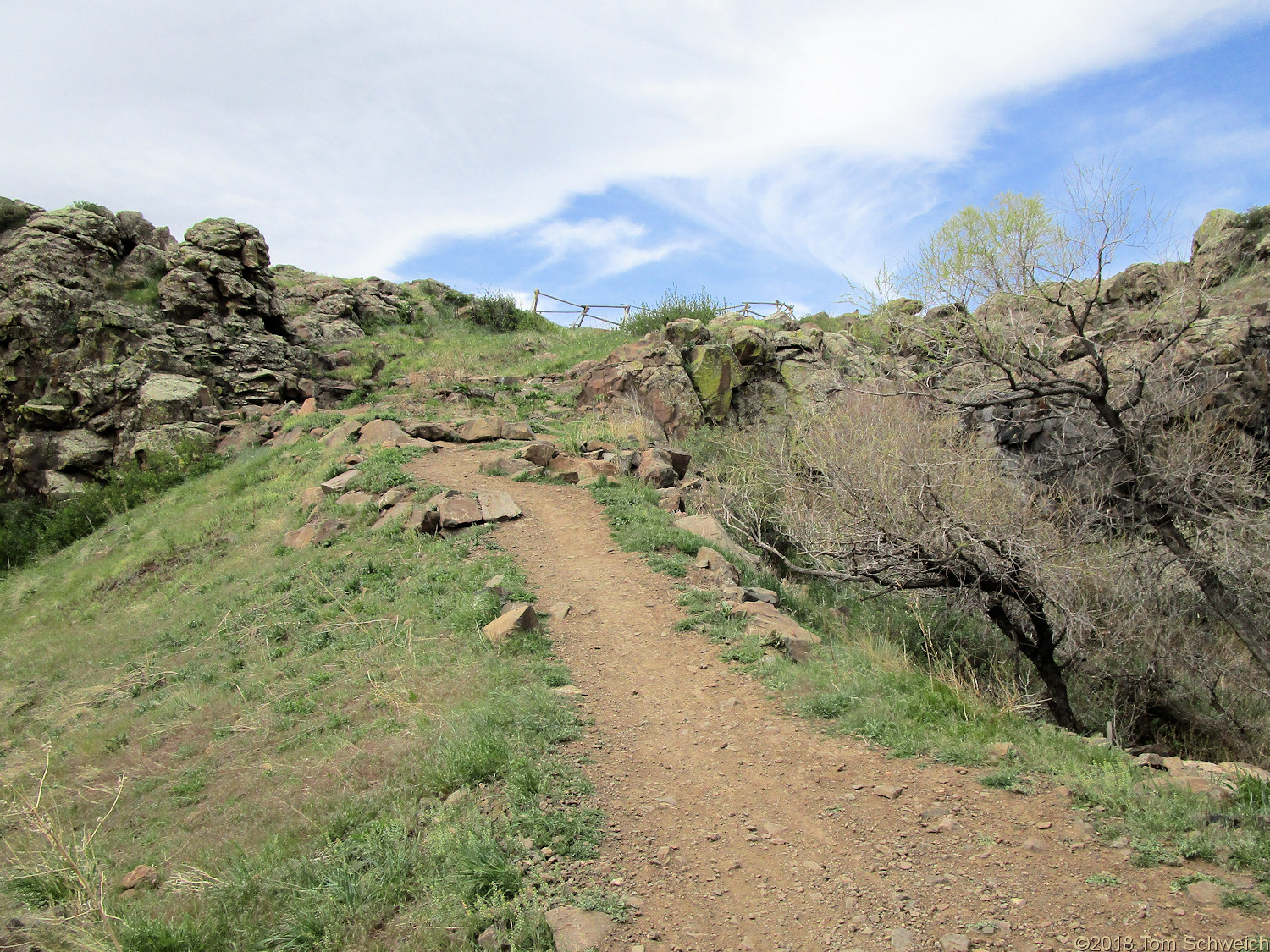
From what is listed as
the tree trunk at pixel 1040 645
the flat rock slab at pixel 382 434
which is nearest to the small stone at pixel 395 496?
the flat rock slab at pixel 382 434

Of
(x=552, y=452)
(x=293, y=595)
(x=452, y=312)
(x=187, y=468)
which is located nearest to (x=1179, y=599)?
(x=552, y=452)

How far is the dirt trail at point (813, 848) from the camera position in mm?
3041

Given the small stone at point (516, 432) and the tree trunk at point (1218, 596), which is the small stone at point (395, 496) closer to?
the small stone at point (516, 432)

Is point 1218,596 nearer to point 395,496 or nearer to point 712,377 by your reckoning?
point 395,496

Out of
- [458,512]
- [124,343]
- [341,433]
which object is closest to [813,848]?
[458,512]

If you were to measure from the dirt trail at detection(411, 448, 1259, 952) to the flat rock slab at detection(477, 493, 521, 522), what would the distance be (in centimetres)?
413

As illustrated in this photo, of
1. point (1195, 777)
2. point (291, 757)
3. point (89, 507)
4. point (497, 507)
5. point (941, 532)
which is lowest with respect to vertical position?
point (291, 757)

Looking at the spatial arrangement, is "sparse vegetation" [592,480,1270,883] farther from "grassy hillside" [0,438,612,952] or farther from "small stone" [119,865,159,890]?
"small stone" [119,865,159,890]

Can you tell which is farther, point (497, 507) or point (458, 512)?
point (497, 507)

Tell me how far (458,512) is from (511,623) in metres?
3.38

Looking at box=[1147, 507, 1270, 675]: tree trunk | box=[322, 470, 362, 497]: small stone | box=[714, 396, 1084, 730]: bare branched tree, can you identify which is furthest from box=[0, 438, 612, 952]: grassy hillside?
box=[1147, 507, 1270, 675]: tree trunk

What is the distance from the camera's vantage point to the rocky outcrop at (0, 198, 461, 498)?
1642 centimetres

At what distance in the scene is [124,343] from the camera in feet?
57.0

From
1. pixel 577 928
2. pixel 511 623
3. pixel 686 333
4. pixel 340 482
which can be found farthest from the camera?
pixel 686 333
